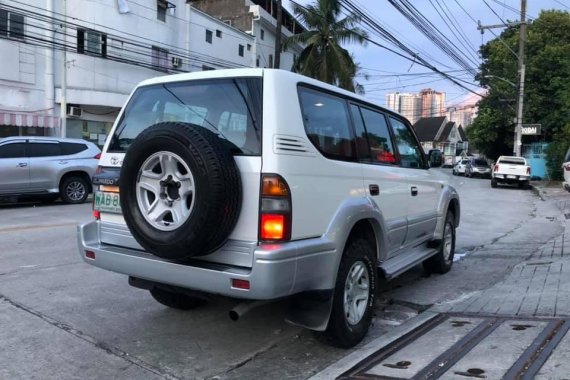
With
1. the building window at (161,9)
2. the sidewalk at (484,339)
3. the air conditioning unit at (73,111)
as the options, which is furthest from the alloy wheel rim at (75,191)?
the building window at (161,9)

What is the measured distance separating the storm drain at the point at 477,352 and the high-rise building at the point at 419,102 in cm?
4625

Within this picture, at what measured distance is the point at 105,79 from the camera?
25703mm

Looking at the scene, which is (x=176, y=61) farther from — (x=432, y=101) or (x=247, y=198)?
(x=432, y=101)

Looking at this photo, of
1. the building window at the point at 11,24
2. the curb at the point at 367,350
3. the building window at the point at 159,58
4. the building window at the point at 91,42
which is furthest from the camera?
the building window at the point at 159,58

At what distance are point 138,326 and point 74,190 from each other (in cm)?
1067

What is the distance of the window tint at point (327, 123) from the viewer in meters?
3.94

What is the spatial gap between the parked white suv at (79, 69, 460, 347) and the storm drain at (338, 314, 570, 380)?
39 centimetres

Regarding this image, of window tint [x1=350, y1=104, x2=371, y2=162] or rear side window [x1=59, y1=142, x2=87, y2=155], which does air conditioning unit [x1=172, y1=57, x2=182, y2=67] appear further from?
window tint [x1=350, y1=104, x2=371, y2=162]

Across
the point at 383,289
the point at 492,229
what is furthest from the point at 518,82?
the point at 383,289

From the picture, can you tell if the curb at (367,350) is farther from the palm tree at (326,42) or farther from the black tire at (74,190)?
the palm tree at (326,42)

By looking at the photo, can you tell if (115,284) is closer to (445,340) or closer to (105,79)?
(445,340)

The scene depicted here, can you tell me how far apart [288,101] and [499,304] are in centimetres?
326

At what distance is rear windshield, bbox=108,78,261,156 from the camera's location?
→ 366 cm

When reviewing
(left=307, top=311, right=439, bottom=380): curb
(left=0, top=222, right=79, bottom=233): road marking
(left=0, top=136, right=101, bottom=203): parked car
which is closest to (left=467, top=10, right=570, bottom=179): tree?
(left=0, top=136, right=101, bottom=203): parked car
